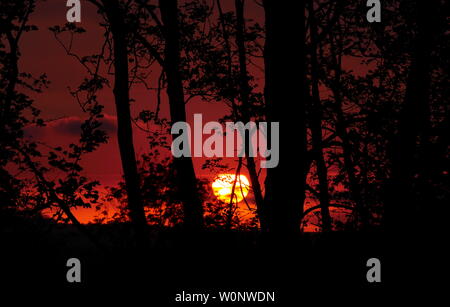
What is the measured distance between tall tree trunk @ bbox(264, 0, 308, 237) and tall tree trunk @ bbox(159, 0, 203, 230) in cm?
635

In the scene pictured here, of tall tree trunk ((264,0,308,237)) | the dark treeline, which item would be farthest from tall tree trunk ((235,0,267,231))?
tall tree trunk ((264,0,308,237))

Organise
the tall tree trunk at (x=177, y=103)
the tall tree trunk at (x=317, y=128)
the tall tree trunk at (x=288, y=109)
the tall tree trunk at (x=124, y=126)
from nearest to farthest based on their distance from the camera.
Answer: the tall tree trunk at (x=288, y=109)
the tall tree trunk at (x=317, y=128)
the tall tree trunk at (x=124, y=126)
the tall tree trunk at (x=177, y=103)

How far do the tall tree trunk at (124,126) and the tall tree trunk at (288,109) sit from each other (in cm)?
622

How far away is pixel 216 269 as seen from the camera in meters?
10.8

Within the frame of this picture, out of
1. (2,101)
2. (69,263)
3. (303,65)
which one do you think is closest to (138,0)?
(2,101)

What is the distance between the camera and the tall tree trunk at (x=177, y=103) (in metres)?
13.9

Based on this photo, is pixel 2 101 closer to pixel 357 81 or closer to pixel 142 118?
pixel 142 118

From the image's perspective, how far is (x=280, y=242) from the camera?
7617mm

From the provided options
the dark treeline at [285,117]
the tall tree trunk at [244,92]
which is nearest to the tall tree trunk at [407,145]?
the dark treeline at [285,117]

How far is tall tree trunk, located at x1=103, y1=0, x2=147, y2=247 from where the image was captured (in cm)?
1334

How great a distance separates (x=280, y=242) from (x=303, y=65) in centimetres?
255

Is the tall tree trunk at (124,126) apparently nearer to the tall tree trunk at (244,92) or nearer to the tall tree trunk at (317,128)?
the tall tree trunk at (244,92)

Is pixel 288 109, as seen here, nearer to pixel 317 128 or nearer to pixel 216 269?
pixel 216 269

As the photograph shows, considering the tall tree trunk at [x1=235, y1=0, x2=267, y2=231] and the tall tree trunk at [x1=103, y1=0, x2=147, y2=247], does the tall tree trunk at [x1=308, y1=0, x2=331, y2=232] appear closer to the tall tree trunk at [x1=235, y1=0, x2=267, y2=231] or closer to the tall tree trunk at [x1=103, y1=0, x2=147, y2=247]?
the tall tree trunk at [x1=235, y1=0, x2=267, y2=231]
